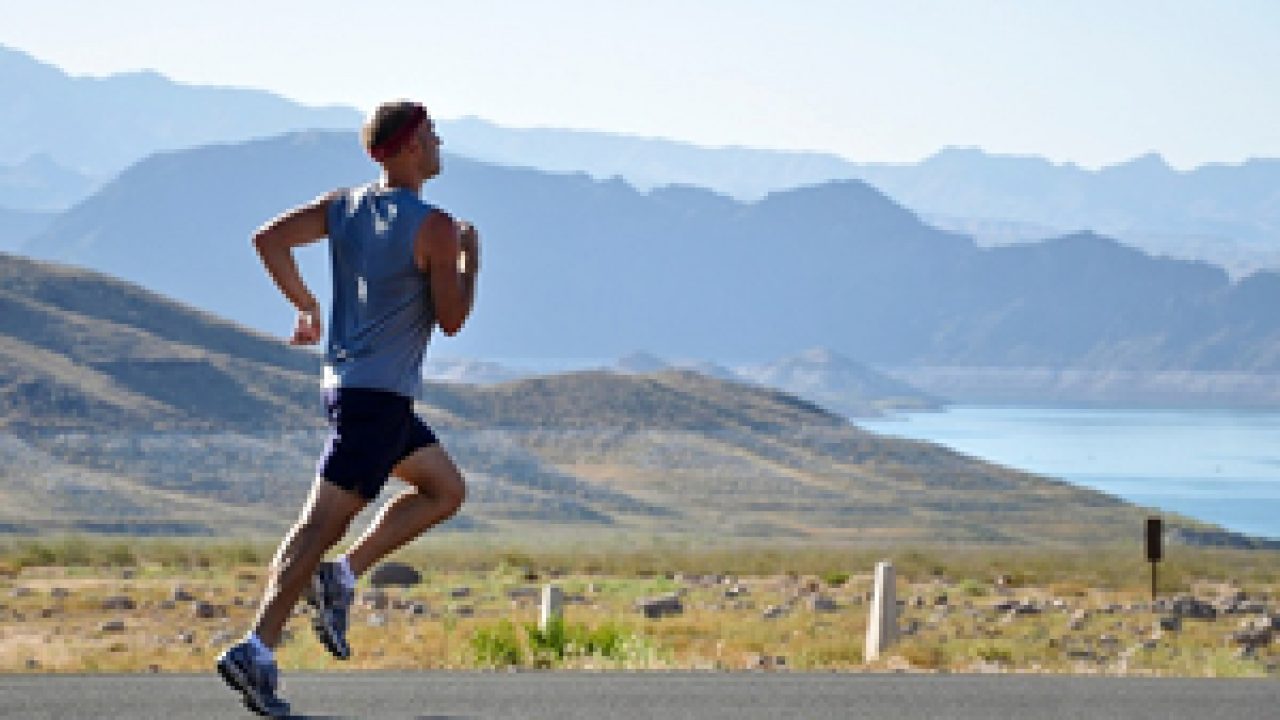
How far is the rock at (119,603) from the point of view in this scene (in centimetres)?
2866

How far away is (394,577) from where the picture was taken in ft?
117

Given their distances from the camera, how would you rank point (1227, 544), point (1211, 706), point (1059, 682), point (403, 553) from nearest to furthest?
point (1211, 706) < point (1059, 682) < point (403, 553) < point (1227, 544)

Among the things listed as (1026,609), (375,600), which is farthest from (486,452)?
(1026,609)

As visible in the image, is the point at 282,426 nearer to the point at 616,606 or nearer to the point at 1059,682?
the point at 616,606

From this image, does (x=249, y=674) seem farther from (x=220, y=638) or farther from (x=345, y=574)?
(x=220, y=638)

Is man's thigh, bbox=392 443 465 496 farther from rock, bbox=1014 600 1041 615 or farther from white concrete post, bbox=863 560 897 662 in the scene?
rock, bbox=1014 600 1041 615

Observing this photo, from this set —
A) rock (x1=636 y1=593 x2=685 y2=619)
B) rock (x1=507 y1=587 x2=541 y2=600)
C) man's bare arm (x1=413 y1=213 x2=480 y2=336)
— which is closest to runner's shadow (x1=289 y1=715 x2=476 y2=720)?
man's bare arm (x1=413 y1=213 x2=480 y2=336)

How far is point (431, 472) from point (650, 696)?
147 centimetres

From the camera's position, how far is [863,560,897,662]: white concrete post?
1197 centimetres

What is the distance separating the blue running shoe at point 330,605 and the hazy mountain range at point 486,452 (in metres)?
77.3

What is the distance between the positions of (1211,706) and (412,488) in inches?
124

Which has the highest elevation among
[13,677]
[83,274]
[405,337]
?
[83,274]

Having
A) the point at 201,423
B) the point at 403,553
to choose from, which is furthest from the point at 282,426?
the point at 403,553

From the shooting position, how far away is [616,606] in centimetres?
2684
